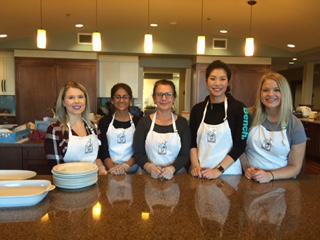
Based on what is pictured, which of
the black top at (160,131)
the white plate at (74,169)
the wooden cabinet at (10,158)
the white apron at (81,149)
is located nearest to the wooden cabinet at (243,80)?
the wooden cabinet at (10,158)

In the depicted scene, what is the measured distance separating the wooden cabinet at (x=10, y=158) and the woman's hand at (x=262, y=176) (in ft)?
7.31

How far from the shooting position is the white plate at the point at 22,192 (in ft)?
3.75

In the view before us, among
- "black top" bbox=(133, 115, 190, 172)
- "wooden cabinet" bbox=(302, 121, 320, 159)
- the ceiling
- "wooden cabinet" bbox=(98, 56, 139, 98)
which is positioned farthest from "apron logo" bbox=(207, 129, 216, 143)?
"wooden cabinet" bbox=(98, 56, 139, 98)

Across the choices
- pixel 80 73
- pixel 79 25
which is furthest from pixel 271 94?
pixel 80 73

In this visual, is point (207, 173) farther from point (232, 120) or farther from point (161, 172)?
point (232, 120)

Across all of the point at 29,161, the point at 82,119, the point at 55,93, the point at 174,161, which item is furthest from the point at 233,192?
the point at 55,93

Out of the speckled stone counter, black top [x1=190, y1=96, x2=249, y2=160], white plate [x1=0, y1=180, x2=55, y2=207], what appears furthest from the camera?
black top [x1=190, y1=96, x2=249, y2=160]

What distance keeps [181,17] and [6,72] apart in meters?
4.18

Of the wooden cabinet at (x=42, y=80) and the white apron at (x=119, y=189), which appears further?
the wooden cabinet at (x=42, y=80)

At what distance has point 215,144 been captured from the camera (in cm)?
178

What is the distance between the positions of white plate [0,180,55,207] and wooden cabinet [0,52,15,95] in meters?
6.37

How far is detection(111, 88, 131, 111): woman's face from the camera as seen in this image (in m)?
2.09

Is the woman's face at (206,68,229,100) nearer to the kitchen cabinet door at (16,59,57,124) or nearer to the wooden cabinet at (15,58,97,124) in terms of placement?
the wooden cabinet at (15,58,97,124)

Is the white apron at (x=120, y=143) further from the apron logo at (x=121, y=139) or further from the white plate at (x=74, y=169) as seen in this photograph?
the white plate at (x=74, y=169)
